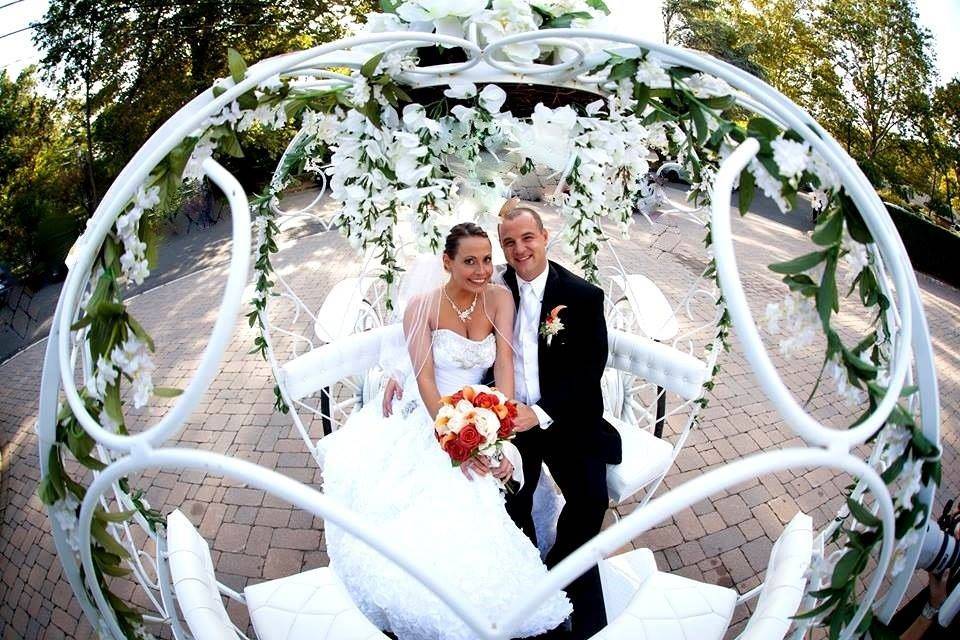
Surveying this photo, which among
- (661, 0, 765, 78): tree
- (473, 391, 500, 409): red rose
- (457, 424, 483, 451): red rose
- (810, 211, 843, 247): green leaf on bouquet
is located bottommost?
(457, 424, 483, 451): red rose

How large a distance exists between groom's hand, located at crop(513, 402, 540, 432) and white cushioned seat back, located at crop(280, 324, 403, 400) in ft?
3.02

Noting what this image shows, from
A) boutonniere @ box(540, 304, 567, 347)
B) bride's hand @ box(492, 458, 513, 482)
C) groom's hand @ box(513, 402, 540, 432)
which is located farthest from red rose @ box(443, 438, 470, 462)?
boutonniere @ box(540, 304, 567, 347)

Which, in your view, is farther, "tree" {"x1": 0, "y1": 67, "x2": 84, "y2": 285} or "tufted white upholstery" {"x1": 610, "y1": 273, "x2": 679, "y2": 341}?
Answer: "tree" {"x1": 0, "y1": 67, "x2": 84, "y2": 285}

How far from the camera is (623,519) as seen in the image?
1.14 m

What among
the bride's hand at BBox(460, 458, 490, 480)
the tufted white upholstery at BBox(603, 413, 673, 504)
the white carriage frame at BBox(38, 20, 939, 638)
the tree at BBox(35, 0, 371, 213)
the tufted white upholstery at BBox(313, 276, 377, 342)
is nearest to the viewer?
the white carriage frame at BBox(38, 20, 939, 638)

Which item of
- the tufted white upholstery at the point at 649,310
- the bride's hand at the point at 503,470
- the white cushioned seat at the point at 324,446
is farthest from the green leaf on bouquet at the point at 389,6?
the tufted white upholstery at the point at 649,310

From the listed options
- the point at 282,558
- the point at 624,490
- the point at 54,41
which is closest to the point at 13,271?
the point at 54,41

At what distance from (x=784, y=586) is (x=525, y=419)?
1393 mm

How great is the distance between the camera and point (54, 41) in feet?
37.7

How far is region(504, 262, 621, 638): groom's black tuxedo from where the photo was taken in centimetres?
295

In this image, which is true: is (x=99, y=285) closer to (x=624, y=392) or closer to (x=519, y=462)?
(x=519, y=462)

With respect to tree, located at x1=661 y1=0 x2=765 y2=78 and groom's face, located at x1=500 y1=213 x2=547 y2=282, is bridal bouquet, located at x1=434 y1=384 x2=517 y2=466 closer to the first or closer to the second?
groom's face, located at x1=500 y1=213 x2=547 y2=282

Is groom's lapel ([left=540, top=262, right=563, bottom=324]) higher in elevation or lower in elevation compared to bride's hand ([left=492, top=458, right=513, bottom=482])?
higher

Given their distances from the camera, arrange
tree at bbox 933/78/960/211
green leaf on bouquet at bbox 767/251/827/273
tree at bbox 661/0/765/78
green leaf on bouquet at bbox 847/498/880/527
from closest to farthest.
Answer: green leaf on bouquet at bbox 767/251/827/273 < green leaf on bouquet at bbox 847/498/880/527 < tree at bbox 933/78/960/211 < tree at bbox 661/0/765/78
